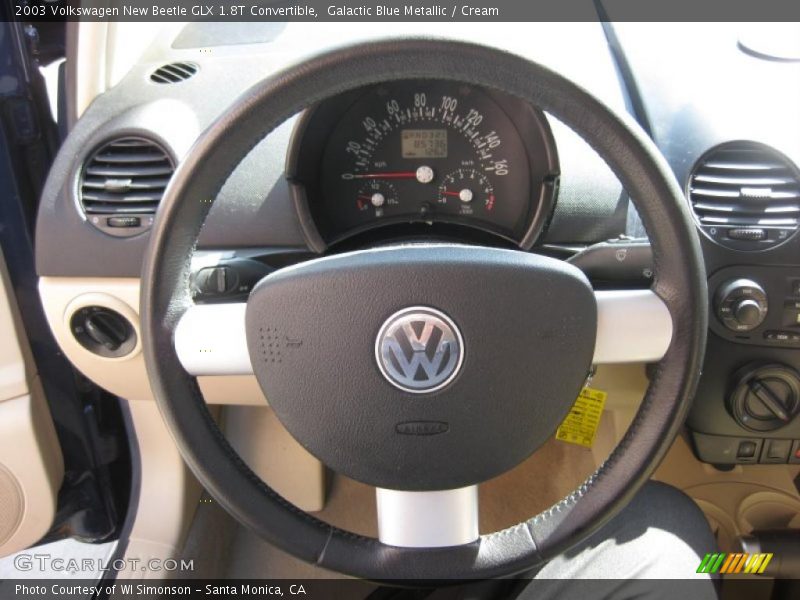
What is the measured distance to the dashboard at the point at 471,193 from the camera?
1.08 metres

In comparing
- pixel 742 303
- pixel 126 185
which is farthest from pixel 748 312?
pixel 126 185

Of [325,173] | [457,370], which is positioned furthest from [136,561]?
[457,370]

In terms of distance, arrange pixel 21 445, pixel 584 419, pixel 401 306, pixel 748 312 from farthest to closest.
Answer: pixel 584 419 → pixel 21 445 → pixel 748 312 → pixel 401 306

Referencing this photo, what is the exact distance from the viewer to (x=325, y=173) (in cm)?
114

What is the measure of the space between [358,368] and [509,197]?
0.48 meters

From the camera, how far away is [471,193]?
3.75 feet

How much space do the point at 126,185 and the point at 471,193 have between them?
1.76ft

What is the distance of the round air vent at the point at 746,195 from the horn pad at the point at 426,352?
0.44m

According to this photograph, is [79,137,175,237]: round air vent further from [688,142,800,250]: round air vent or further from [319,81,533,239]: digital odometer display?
[688,142,800,250]: round air vent

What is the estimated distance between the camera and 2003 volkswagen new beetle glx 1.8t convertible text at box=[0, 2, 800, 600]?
75 centimetres

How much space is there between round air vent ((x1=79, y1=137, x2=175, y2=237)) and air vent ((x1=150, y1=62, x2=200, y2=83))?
161 millimetres

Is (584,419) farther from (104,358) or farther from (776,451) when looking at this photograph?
(104,358)

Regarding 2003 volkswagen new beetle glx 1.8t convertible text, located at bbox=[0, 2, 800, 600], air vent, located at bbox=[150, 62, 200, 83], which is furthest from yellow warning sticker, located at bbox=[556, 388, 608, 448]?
air vent, located at bbox=[150, 62, 200, 83]

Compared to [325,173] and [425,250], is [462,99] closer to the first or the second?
[325,173]
